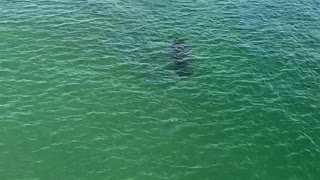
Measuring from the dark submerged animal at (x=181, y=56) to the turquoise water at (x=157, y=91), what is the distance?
3.03ft

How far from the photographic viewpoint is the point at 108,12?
217 ft

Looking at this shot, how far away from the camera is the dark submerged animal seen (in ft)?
180

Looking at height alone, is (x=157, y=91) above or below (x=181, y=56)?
below

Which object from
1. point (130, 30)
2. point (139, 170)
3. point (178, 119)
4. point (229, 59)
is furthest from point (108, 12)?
point (139, 170)

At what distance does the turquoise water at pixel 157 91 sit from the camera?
42.8 m

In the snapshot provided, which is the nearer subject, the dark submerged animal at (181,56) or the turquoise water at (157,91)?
A: the turquoise water at (157,91)

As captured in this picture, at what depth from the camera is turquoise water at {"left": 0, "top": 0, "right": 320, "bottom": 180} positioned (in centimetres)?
4278

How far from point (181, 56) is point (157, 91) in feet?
25.7

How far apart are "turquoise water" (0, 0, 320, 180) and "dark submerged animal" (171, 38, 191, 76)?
3.03ft

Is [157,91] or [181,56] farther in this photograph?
[181,56]

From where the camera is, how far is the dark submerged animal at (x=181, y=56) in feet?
180

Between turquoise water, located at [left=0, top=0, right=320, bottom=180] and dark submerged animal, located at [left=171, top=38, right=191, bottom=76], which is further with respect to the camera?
dark submerged animal, located at [left=171, top=38, right=191, bottom=76]

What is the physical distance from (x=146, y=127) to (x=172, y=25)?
21.3 m

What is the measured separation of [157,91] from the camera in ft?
169
